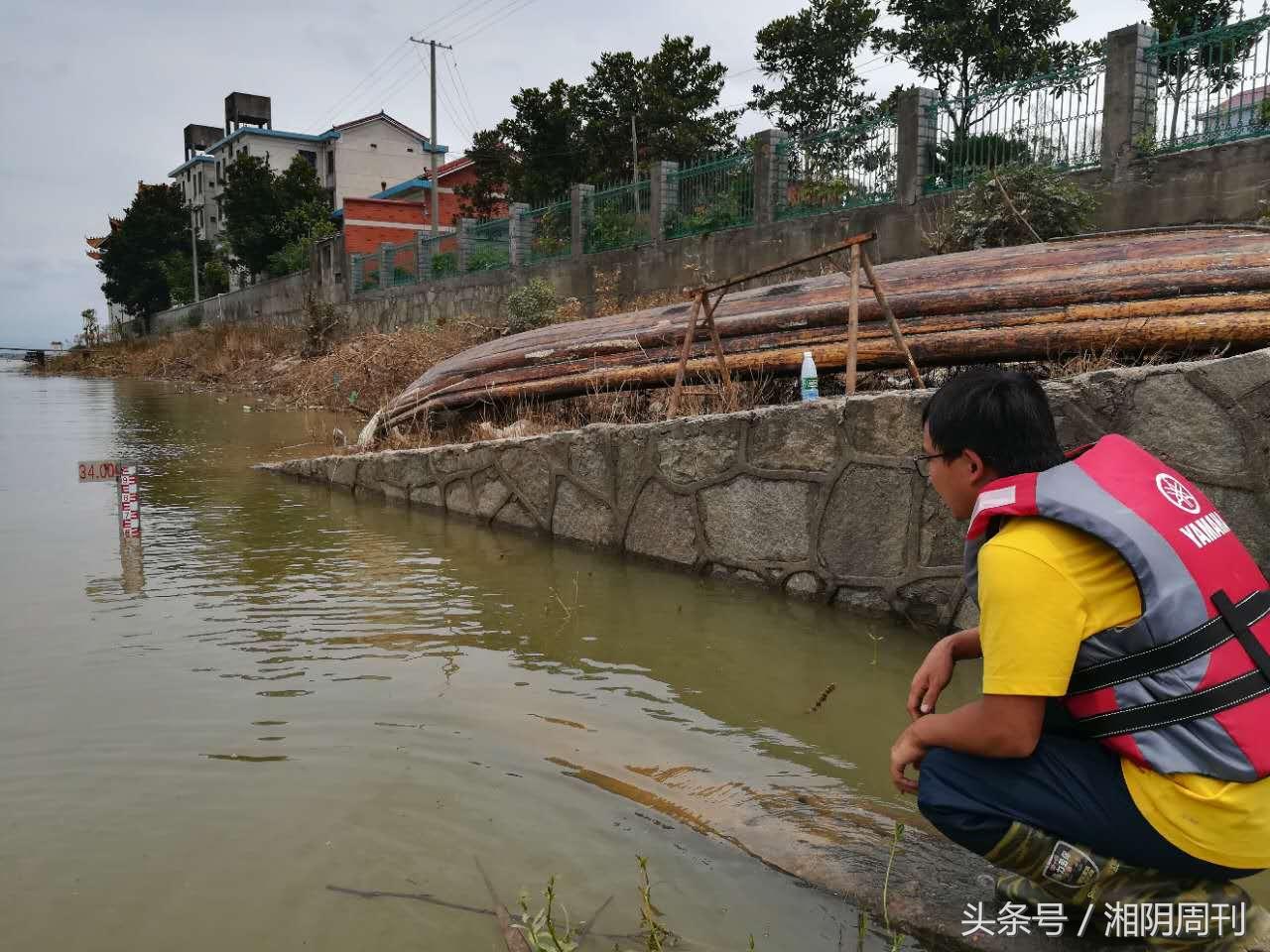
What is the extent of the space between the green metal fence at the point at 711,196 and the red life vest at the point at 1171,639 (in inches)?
476

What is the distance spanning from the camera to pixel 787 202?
1305cm

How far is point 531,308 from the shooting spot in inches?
568

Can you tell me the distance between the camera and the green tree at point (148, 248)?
2124 inches

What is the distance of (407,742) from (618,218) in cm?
1378

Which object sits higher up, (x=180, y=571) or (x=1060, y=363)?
(x=1060, y=363)

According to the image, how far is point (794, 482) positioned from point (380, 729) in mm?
2490

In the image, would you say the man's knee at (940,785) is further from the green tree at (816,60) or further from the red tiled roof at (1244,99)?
the green tree at (816,60)

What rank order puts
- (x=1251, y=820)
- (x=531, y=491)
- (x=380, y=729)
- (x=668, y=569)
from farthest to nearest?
(x=531, y=491) → (x=668, y=569) → (x=380, y=729) → (x=1251, y=820)

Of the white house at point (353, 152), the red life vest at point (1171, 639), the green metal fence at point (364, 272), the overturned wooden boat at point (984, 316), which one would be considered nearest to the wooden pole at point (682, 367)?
the overturned wooden boat at point (984, 316)

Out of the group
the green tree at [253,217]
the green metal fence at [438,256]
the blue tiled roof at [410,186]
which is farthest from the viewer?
the blue tiled roof at [410,186]

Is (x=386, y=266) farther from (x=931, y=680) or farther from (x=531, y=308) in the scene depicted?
(x=931, y=680)

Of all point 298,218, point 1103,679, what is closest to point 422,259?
point 298,218

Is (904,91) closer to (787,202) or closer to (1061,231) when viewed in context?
(787,202)

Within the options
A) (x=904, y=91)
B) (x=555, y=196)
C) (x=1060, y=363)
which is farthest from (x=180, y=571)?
(x=555, y=196)
